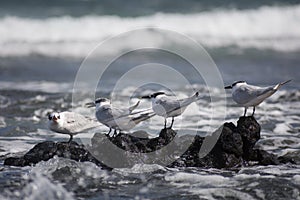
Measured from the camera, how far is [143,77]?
41.7 feet

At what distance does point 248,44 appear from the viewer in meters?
16.7

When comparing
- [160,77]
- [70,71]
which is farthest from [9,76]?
[160,77]

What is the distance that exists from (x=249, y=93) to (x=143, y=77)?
687 centimetres

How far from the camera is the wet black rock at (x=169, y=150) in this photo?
575 cm

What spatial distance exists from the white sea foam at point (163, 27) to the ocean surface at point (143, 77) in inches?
1.1

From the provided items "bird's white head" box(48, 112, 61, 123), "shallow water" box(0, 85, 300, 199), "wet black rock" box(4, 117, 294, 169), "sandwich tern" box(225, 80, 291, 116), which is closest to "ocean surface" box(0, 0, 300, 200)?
"shallow water" box(0, 85, 300, 199)

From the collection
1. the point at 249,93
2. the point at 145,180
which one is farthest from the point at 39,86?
the point at 145,180

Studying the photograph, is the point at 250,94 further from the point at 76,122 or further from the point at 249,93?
the point at 76,122

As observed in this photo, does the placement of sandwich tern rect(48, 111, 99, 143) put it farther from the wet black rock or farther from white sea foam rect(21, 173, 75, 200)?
white sea foam rect(21, 173, 75, 200)

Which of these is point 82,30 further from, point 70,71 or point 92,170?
point 92,170

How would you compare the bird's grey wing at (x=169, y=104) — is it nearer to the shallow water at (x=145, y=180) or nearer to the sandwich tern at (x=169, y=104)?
the sandwich tern at (x=169, y=104)

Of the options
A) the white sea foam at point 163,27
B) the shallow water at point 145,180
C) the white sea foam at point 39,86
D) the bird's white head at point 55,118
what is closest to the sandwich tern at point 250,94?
the shallow water at point 145,180

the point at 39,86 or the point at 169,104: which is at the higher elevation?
the point at 39,86

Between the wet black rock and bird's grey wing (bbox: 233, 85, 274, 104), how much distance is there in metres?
0.18
